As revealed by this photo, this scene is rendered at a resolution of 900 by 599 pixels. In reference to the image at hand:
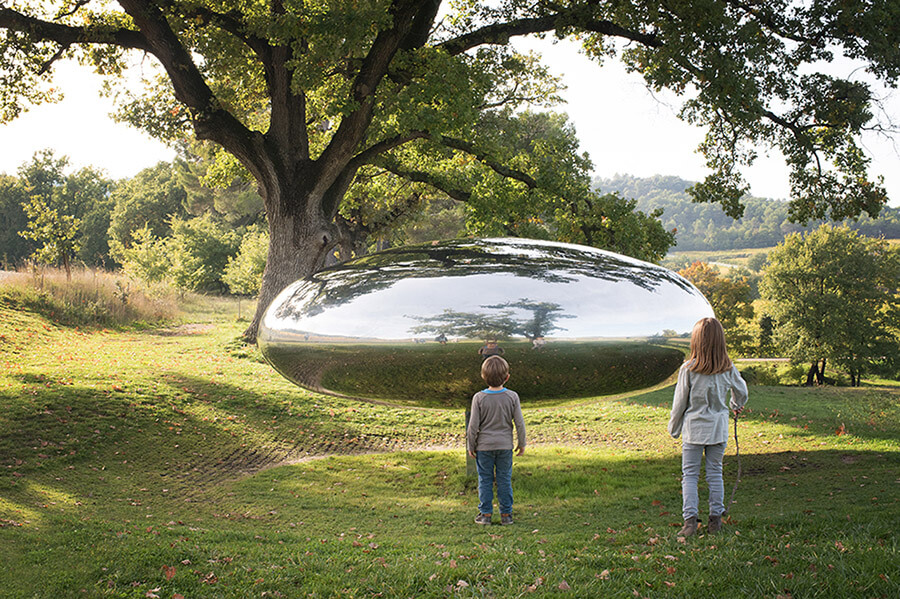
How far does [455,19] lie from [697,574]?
14988 mm

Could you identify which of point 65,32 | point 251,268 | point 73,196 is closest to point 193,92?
point 65,32

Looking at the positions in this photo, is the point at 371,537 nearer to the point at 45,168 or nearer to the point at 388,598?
the point at 388,598

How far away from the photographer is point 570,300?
6.11 m

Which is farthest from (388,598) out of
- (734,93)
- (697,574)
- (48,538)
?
(734,93)

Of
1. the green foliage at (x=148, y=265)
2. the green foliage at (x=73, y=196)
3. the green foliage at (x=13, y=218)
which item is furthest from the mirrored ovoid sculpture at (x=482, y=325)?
the green foliage at (x=13, y=218)

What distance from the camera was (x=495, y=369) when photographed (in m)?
6.05

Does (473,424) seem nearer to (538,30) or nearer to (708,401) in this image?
(708,401)

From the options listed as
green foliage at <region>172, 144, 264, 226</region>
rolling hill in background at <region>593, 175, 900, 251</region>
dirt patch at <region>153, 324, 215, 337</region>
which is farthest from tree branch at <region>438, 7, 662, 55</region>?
rolling hill in background at <region>593, 175, 900, 251</region>

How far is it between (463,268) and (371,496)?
4227 millimetres

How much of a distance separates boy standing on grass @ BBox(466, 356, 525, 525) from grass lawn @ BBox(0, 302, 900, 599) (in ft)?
2.10

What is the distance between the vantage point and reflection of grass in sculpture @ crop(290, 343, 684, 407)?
239 inches

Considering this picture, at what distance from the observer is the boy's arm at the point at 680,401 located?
18.1ft

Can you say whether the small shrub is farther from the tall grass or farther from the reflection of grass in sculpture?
the reflection of grass in sculpture

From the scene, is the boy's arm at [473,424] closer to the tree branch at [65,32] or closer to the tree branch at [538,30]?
the tree branch at [538,30]
